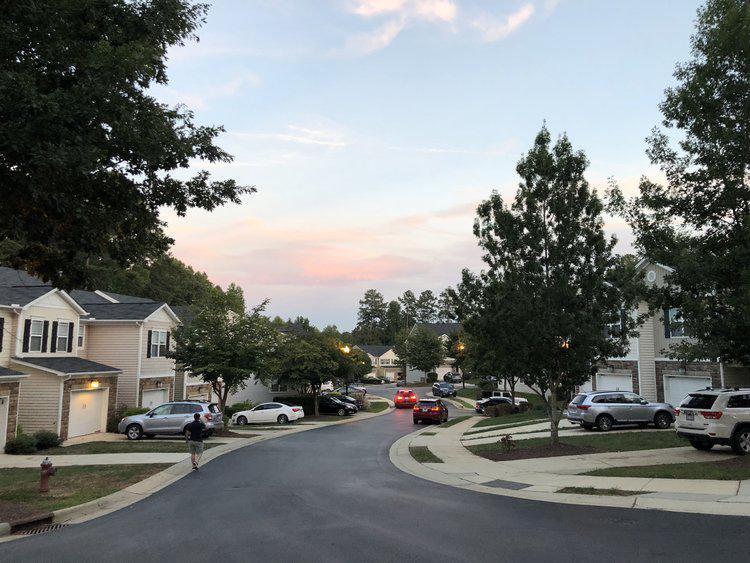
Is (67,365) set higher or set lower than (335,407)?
higher

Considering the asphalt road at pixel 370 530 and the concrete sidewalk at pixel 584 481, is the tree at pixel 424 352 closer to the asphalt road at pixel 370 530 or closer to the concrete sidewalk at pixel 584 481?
the concrete sidewalk at pixel 584 481

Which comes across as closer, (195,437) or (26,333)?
(195,437)

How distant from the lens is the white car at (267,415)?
112ft

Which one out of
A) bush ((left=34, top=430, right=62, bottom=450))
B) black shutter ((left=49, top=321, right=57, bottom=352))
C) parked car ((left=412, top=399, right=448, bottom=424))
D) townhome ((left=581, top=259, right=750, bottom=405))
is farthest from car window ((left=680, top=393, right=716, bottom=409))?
black shutter ((left=49, top=321, right=57, bottom=352))

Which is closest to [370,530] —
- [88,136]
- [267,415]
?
[88,136]

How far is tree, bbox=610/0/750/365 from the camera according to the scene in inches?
570

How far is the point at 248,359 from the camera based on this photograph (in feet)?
95.0

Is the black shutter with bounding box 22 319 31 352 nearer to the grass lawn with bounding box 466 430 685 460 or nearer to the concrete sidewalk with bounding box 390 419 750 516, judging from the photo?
the concrete sidewalk with bounding box 390 419 750 516

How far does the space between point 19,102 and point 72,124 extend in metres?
0.93

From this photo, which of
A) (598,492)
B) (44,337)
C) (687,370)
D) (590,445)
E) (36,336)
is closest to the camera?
(598,492)

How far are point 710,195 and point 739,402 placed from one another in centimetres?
583

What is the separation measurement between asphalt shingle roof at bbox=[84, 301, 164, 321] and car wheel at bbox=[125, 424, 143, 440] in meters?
7.96

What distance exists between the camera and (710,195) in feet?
51.1

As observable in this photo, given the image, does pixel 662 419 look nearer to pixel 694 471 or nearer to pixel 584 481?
pixel 694 471
